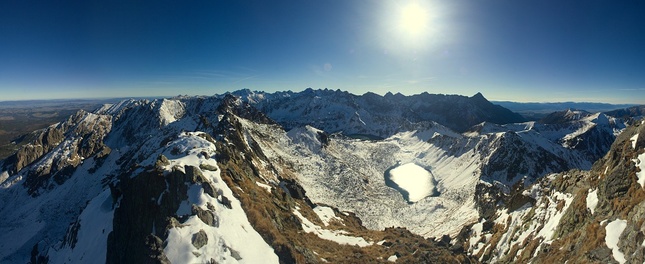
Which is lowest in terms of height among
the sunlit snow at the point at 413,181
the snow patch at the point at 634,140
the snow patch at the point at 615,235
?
the sunlit snow at the point at 413,181

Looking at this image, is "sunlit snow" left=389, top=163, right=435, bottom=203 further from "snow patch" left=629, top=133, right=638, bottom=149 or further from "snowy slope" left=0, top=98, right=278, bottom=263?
"snowy slope" left=0, top=98, right=278, bottom=263

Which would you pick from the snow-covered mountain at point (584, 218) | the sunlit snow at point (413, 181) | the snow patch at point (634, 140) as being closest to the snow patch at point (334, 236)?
the snow-covered mountain at point (584, 218)

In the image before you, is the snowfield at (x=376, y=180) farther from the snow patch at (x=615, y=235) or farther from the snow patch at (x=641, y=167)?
the snow patch at (x=615, y=235)

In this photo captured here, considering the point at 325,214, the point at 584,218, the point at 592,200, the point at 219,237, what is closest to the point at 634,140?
the point at 592,200

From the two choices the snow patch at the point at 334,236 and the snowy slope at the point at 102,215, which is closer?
the snowy slope at the point at 102,215

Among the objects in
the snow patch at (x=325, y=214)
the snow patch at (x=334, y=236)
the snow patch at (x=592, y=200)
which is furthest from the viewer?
the snow patch at (x=325, y=214)

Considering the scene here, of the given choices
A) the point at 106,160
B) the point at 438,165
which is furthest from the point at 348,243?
the point at 438,165
